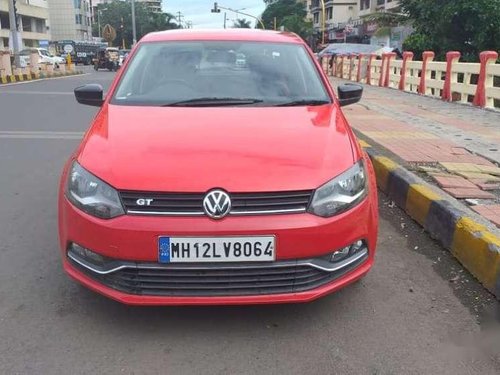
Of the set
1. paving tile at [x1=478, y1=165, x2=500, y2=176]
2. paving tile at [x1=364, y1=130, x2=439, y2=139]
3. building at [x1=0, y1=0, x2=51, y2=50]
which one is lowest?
paving tile at [x1=364, y1=130, x2=439, y2=139]

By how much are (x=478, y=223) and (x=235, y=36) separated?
2.37 meters

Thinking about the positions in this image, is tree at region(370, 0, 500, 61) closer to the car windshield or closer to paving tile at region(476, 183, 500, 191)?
paving tile at region(476, 183, 500, 191)

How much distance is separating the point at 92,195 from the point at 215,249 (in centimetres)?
70

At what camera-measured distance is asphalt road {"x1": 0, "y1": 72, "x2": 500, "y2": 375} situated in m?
2.71

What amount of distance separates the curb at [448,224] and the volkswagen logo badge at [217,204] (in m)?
1.80

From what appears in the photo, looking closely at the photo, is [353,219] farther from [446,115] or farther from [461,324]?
[446,115]

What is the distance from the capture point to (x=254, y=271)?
2.80m

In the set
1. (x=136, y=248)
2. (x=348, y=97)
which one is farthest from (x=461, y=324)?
(x=348, y=97)

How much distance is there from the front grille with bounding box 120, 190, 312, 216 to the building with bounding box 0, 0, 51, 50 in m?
67.9

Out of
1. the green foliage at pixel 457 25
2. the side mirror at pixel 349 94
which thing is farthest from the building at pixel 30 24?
the side mirror at pixel 349 94

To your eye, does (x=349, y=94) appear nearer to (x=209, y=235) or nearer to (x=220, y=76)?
(x=220, y=76)

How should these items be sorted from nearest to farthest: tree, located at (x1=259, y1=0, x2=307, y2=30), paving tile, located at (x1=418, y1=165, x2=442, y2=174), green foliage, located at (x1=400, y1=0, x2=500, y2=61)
Answer: paving tile, located at (x1=418, y1=165, x2=442, y2=174) → green foliage, located at (x1=400, y1=0, x2=500, y2=61) → tree, located at (x1=259, y1=0, x2=307, y2=30)

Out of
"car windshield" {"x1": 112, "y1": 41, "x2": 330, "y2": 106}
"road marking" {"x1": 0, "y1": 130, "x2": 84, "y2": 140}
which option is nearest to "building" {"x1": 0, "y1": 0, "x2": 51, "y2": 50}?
"road marking" {"x1": 0, "y1": 130, "x2": 84, "y2": 140}

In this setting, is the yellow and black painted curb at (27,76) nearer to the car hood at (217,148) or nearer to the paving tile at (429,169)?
the paving tile at (429,169)
